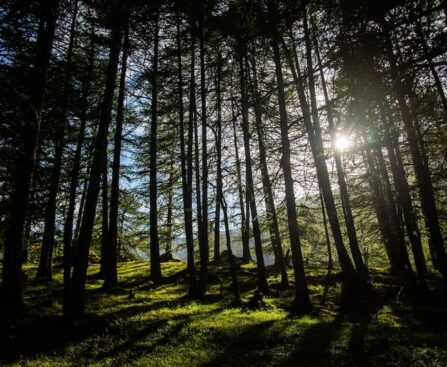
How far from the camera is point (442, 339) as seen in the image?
20.8ft

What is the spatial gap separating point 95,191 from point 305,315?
6.90 metres

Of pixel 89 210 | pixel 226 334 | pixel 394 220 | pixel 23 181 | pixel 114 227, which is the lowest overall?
pixel 226 334

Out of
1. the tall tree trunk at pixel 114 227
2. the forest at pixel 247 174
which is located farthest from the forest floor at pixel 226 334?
the tall tree trunk at pixel 114 227

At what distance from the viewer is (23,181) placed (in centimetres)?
884

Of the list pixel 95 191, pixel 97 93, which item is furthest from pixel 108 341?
pixel 97 93

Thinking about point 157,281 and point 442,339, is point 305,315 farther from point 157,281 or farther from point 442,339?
point 157,281

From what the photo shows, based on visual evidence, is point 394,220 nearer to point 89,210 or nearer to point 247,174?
point 247,174

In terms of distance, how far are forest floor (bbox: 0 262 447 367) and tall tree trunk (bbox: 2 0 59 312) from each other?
0.86 m

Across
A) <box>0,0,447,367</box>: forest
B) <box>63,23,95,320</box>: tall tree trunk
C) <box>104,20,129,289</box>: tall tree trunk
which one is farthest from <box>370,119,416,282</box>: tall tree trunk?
<box>104,20,129,289</box>: tall tree trunk

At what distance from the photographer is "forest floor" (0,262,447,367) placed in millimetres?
5684

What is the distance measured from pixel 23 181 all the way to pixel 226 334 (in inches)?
279

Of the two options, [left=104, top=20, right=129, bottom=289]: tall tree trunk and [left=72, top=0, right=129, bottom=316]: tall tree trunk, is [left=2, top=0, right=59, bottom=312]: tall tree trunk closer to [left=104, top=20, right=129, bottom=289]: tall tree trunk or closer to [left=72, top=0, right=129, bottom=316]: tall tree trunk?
[left=72, top=0, right=129, bottom=316]: tall tree trunk

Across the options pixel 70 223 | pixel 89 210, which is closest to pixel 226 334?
pixel 89 210

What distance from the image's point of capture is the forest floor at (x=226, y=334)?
5.68 meters
